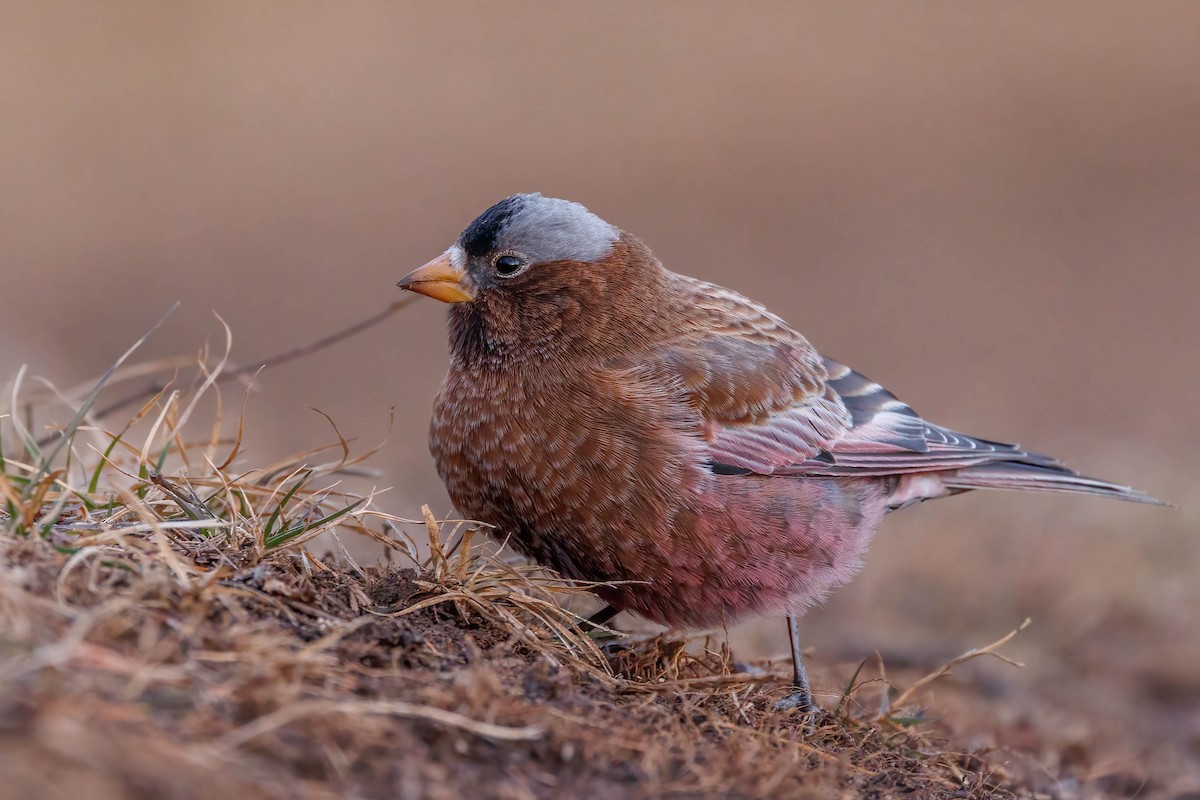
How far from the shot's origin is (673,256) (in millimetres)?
13133

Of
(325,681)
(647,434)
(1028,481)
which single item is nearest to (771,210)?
(1028,481)

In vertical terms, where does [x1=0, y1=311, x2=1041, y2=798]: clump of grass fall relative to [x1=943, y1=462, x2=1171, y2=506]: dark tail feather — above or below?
below

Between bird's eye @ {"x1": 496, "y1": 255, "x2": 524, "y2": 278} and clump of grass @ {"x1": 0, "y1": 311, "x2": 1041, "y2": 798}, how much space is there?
107 centimetres

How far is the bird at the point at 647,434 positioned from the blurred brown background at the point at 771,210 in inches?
54.4

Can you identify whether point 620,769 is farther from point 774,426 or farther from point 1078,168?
point 1078,168

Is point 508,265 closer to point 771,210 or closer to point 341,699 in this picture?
point 341,699

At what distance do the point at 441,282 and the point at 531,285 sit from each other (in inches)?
14.5

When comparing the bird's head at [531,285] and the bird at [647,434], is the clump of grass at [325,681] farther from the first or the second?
the bird's head at [531,285]

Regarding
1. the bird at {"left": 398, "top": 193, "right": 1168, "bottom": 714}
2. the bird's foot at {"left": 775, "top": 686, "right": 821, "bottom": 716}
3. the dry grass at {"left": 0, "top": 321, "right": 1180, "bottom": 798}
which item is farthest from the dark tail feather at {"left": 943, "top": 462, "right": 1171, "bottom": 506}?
the bird's foot at {"left": 775, "top": 686, "right": 821, "bottom": 716}

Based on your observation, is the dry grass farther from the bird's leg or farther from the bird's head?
the bird's head

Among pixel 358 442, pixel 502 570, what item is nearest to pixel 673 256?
pixel 358 442

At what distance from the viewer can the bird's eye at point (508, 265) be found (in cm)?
497

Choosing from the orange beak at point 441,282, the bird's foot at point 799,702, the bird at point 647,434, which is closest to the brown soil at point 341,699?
the bird's foot at point 799,702

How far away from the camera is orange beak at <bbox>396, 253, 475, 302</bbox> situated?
16.2 ft
